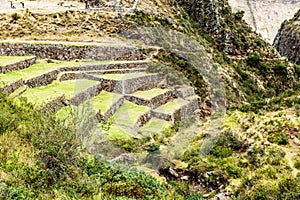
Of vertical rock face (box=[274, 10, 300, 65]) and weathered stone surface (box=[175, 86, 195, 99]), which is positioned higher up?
weathered stone surface (box=[175, 86, 195, 99])

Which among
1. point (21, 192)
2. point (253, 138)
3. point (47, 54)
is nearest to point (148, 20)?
point (47, 54)

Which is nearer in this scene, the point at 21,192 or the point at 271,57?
the point at 21,192

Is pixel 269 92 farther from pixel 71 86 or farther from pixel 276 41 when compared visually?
pixel 276 41

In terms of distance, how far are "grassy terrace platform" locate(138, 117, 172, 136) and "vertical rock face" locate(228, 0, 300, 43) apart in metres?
78.4

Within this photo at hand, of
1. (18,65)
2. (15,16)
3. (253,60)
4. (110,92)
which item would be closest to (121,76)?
(110,92)

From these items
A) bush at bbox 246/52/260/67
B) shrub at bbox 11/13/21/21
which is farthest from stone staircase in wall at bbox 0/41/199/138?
bush at bbox 246/52/260/67

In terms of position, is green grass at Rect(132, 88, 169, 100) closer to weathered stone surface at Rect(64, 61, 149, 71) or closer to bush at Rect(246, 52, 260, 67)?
weathered stone surface at Rect(64, 61, 149, 71)

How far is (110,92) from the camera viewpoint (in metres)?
19.9

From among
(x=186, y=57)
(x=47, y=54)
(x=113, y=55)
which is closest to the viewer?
(x=47, y=54)

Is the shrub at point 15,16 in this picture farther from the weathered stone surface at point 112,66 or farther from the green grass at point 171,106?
the green grass at point 171,106

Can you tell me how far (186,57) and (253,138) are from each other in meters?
14.9

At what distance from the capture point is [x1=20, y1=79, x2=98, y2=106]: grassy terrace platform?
1481cm

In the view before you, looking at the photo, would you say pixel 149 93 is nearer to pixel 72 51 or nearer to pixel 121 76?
pixel 121 76

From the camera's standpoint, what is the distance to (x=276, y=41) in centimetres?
7838
